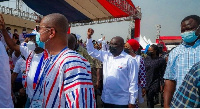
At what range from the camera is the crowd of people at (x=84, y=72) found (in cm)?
145

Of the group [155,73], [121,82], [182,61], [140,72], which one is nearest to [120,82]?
[121,82]

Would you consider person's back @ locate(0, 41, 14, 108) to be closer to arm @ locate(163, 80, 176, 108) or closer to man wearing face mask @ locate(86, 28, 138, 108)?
man wearing face mask @ locate(86, 28, 138, 108)

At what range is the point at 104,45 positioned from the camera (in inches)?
217

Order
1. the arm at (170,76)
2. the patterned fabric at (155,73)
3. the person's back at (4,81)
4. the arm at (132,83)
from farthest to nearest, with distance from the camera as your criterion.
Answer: the patterned fabric at (155,73), the arm at (132,83), the arm at (170,76), the person's back at (4,81)

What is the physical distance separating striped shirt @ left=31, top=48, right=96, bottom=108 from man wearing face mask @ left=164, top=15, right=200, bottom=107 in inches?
54.9

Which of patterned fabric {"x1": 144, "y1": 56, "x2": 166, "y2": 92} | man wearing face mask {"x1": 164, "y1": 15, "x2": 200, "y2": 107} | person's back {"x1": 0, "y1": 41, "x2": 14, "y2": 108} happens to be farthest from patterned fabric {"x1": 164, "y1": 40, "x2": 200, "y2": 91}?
patterned fabric {"x1": 144, "y1": 56, "x2": 166, "y2": 92}

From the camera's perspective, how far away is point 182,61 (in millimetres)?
2586

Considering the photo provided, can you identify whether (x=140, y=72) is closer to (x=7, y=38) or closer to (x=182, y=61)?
(x=182, y=61)

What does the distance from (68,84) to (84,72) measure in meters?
0.13

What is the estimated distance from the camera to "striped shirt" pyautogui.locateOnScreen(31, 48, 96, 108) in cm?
144

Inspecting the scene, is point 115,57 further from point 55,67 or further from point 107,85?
point 55,67

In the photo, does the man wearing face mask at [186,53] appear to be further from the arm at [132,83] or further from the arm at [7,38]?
the arm at [7,38]

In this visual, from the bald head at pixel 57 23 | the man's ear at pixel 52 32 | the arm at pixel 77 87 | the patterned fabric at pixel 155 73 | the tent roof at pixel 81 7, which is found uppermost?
the tent roof at pixel 81 7

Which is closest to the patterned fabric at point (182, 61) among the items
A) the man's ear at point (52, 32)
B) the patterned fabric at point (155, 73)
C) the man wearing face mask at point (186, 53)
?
the man wearing face mask at point (186, 53)
